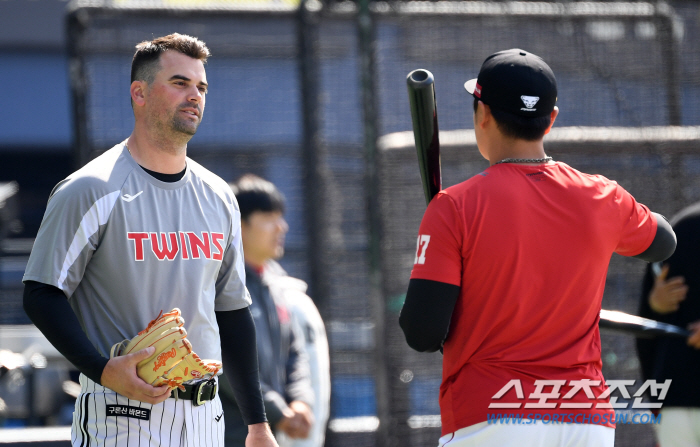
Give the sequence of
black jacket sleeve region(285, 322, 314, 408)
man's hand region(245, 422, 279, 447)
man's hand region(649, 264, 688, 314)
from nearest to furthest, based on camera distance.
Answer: man's hand region(245, 422, 279, 447) → man's hand region(649, 264, 688, 314) → black jacket sleeve region(285, 322, 314, 408)

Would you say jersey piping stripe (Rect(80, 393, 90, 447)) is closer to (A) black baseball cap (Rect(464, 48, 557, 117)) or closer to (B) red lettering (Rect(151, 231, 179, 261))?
(B) red lettering (Rect(151, 231, 179, 261))

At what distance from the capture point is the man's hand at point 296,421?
148 inches

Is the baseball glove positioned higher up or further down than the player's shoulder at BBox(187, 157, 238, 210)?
further down

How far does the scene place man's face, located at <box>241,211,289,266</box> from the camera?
396 centimetres

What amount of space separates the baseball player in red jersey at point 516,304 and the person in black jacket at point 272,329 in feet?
5.23

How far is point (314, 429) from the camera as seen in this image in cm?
400

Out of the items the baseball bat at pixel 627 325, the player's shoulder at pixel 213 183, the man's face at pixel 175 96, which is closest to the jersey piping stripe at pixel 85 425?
the player's shoulder at pixel 213 183

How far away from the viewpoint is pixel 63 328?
230cm

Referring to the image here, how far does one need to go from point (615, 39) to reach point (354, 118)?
1659 mm

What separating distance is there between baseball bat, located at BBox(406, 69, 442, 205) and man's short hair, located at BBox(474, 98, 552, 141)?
0.63ft

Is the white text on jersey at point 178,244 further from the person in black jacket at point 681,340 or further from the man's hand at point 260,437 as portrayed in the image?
the person in black jacket at point 681,340

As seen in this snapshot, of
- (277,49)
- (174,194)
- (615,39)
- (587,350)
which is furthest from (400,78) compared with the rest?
(587,350)

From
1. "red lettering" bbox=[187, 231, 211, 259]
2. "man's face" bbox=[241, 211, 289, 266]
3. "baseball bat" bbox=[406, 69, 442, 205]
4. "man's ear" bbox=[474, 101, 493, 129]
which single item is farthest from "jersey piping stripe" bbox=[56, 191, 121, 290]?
"man's face" bbox=[241, 211, 289, 266]

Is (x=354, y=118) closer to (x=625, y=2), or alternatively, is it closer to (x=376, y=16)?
(x=376, y=16)
